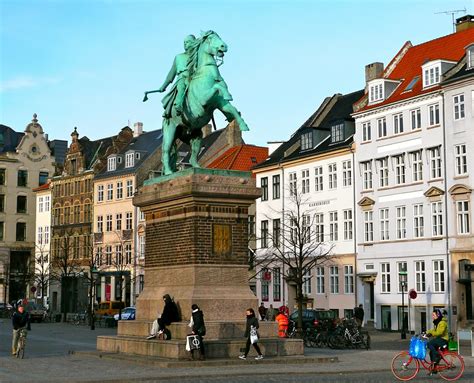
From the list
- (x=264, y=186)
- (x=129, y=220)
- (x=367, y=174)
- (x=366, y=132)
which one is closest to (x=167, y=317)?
(x=367, y=174)

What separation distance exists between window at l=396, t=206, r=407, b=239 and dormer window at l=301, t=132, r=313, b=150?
1068 cm

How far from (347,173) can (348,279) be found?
23.1 feet

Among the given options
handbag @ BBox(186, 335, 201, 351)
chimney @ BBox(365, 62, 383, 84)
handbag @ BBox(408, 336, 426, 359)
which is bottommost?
handbag @ BBox(408, 336, 426, 359)

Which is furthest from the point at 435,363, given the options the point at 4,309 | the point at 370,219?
the point at 4,309

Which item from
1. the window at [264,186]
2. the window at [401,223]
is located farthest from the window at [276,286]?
the window at [401,223]

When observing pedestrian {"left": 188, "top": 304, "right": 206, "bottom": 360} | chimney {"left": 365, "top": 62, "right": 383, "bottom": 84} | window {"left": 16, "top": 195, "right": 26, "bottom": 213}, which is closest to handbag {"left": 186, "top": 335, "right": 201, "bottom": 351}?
pedestrian {"left": 188, "top": 304, "right": 206, "bottom": 360}

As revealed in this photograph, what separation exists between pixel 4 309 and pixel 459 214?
45.3m

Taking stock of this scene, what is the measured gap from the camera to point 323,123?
6606 cm

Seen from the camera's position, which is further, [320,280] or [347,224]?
[320,280]

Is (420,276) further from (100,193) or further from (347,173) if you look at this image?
(100,193)

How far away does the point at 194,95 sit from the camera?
26.0 meters

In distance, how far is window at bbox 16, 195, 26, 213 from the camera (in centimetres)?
10112

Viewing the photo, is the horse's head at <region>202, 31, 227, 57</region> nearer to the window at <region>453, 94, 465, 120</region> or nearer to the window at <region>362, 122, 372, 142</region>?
the window at <region>453, 94, 465, 120</region>

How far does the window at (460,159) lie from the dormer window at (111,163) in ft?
142
